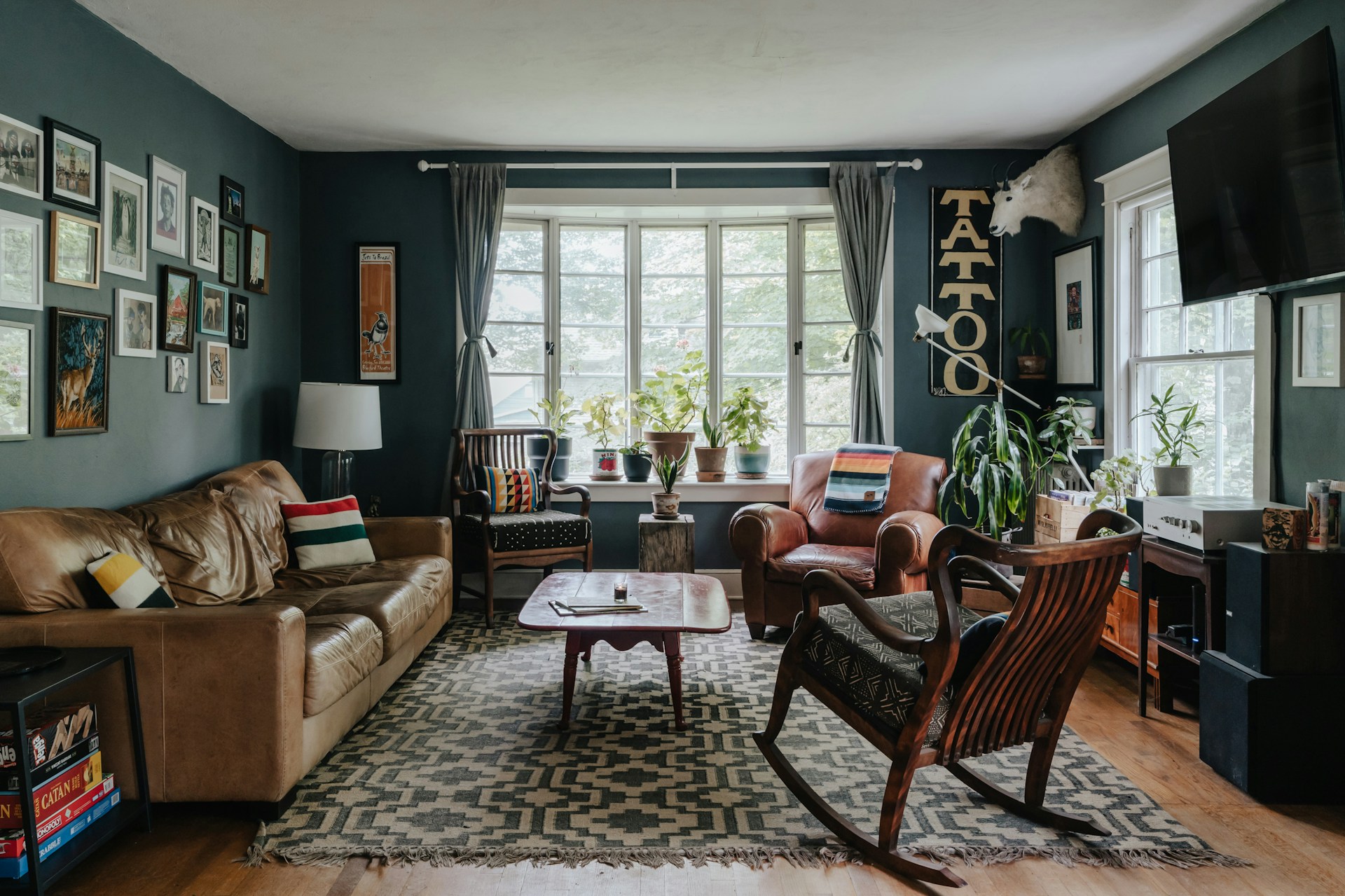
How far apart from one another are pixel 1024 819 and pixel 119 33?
433 cm

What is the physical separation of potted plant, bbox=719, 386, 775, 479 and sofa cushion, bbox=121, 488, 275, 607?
109 inches

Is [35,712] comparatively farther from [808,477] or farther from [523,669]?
[808,477]

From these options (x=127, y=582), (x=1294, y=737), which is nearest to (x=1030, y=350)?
(x=1294, y=737)

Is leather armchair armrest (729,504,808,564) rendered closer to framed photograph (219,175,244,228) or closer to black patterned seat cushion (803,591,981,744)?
black patterned seat cushion (803,591,981,744)

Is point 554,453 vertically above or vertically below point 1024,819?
above

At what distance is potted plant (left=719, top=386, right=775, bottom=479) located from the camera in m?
5.18

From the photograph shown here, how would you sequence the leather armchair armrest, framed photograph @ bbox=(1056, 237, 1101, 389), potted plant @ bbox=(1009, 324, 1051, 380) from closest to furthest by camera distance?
the leather armchair armrest → framed photograph @ bbox=(1056, 237, 1101, 389) → potted plant @ bbox=(1009, 324, 1051, 380)

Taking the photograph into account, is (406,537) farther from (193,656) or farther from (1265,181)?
(1265,181)

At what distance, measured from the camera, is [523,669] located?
3.75 metres

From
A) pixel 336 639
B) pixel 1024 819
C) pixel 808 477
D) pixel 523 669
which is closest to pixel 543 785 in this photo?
pixel 336 639

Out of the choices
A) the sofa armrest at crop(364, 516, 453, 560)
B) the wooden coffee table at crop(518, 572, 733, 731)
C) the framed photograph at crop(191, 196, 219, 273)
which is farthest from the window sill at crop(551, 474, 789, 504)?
the framed photograph at crop(191, 196, 219, 273)

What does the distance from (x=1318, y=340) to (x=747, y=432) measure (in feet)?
9.64

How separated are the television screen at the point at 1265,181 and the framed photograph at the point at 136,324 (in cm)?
426

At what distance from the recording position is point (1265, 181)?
9.27ft
